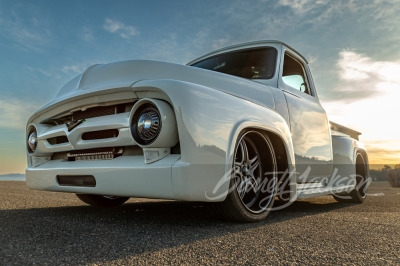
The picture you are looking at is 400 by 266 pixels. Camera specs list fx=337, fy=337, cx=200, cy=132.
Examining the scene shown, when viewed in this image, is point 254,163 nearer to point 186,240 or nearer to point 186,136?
point 186,136

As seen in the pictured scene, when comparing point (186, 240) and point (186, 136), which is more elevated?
point (186, 136)

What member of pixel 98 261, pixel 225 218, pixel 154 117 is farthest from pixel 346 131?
pixel 98 261

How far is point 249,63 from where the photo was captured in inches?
153

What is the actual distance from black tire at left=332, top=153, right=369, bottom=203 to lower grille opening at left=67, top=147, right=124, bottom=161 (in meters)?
3.90

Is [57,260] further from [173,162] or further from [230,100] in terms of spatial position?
[230,100]

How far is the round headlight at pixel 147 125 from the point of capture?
229cm

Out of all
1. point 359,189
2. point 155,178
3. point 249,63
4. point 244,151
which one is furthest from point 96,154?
point 359,189

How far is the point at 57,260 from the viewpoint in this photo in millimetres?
1642

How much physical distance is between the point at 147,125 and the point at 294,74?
265 cm

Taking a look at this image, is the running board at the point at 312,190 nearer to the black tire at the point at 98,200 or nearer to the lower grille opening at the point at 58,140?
the black tire at the point at 98,200

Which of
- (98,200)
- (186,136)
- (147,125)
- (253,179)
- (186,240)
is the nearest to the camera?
(186,240)

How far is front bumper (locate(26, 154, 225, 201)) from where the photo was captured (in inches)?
84.6

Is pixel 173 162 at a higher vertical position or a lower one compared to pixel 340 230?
higher

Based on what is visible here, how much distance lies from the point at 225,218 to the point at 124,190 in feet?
2.69
